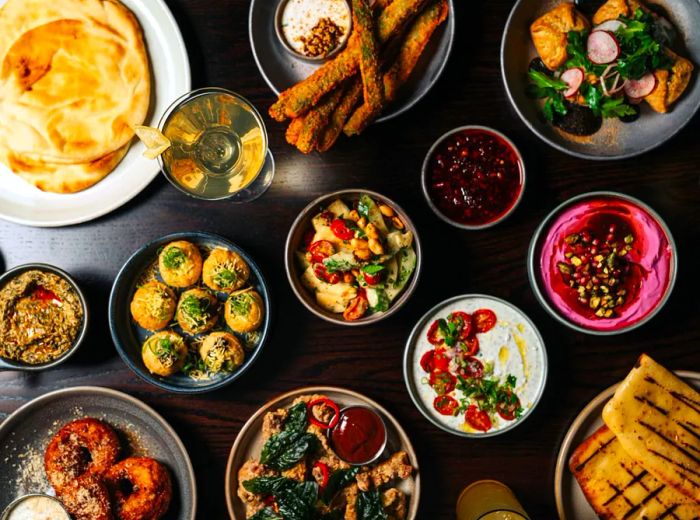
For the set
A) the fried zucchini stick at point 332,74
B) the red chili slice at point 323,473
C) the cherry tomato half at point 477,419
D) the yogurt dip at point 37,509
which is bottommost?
the red chili slice at point 323,473

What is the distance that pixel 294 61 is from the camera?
3.37 metres

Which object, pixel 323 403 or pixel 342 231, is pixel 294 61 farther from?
pixel 323 403

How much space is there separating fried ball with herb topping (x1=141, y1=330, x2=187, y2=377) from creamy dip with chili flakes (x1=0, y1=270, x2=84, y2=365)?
1.19 feet

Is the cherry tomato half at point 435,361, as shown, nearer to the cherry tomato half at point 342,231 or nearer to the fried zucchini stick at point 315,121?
the cherry tomato half at point 342,231

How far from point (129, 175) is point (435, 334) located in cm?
172

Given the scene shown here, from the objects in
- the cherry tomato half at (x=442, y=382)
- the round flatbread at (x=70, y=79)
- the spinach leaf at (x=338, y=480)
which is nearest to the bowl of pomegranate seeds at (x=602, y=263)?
the cherry tomato half at (x=442, y=382)

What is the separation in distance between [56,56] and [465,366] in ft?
8.27

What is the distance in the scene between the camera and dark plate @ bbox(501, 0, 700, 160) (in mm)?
3221

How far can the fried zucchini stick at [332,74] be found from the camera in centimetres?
313

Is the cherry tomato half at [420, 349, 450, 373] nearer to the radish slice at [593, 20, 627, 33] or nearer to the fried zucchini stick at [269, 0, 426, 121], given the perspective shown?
the fried zucchini stick at [269, 0, 426, 121]

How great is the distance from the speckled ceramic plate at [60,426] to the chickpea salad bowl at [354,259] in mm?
1067

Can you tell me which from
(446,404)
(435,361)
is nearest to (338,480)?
(446,404)

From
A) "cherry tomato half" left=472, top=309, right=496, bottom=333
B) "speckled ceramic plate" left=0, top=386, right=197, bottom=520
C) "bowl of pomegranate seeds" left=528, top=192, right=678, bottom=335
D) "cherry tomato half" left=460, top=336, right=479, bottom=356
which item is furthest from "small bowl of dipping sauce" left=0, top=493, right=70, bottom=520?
"bowl of pomegranate seeds" left=528, top=192, right=678, bottom=335

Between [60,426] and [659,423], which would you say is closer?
[659,423]
